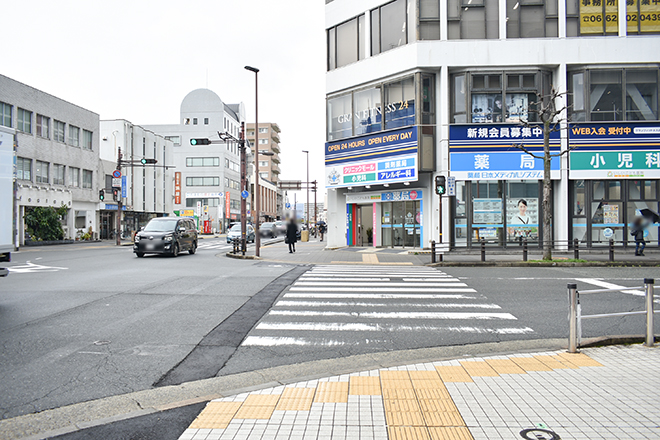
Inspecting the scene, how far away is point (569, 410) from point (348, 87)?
23363 millimetres

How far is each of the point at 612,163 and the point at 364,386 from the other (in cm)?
2227

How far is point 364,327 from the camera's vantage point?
23.4ft

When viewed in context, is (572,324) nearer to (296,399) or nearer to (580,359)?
(580,359)

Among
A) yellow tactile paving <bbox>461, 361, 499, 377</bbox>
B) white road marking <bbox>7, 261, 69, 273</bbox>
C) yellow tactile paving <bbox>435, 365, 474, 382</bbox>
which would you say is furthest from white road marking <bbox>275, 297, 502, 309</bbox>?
white road marking <bbox>7, 261, 69, 273</bbox>

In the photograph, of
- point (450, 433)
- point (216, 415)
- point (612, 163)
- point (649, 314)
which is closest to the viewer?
point (450, 433)

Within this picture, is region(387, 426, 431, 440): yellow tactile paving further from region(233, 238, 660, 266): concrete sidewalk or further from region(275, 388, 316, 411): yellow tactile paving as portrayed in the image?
region(233, 238, 660, 266): concrete sidewalk

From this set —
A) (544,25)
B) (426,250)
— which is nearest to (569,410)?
(426,250)

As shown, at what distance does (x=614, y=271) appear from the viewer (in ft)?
48.1

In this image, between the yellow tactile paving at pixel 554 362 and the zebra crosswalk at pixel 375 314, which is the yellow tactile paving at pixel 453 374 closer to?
the yellow tactile paving at pixel 554 362

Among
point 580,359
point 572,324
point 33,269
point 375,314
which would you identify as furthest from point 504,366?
point 33,269

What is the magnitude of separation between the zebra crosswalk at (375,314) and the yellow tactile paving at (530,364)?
1469 mm

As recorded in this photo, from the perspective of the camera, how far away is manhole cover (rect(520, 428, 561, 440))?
10.9 ft

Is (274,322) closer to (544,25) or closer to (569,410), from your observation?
(569,410)

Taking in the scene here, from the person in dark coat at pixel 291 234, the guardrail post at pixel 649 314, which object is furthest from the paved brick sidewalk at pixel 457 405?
the person in dark coat at pixel 291 234
